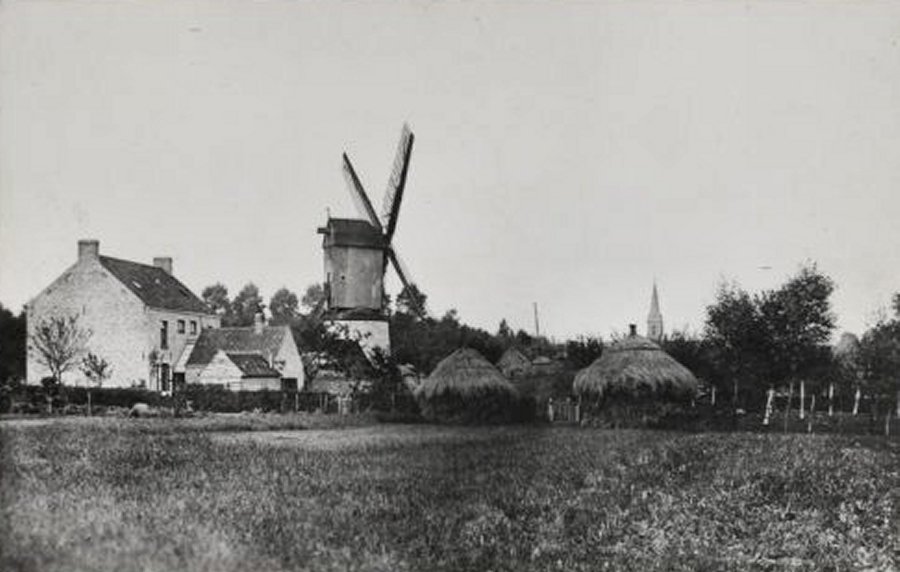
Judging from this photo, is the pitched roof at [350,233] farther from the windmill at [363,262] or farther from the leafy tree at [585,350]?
the leafy tree at [585,350]

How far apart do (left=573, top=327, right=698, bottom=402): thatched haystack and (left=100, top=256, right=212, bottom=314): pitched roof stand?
26.2 meters

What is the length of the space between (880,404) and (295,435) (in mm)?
34563

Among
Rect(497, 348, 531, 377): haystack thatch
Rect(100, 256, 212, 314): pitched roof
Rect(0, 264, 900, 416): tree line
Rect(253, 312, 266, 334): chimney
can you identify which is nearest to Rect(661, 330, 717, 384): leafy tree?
Rect(0, 264, 900, 416): tree line

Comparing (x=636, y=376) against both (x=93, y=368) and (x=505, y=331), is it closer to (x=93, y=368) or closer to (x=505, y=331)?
(x=93, y=368)

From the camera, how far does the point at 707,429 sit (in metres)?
36.7

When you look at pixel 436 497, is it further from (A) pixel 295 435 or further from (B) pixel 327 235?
(B) pixel 327 235

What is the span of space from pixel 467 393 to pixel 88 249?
26527mm

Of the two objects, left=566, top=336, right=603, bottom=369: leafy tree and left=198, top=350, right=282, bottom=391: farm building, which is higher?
left=566, top=336, right=603, bottom=369: leafy tree

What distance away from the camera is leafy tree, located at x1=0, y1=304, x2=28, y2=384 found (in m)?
47.2

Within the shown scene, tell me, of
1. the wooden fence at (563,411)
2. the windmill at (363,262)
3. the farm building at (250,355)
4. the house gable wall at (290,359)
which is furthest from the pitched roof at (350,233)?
the house gable wall at (290,359)

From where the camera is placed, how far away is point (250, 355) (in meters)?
55.5

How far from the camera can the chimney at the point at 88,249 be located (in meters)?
A: 51.5

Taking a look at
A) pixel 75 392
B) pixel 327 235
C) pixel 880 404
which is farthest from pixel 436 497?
pixel 880 404

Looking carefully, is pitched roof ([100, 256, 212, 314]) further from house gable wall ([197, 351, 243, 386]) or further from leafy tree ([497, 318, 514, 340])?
leafy tree ([497, 318, 514, 340])
